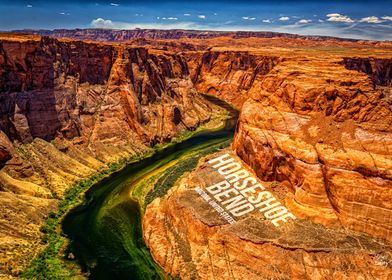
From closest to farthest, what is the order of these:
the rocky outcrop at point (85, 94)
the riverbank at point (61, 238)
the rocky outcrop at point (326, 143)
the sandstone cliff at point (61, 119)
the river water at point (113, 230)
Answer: the rocky outcrop at point (326, 143) → the riverbank at point (61, 238) → the river water at point (113, 230) → the sandstone cliff at point (61, 119) → the rocky outcrop at point (85, 94)

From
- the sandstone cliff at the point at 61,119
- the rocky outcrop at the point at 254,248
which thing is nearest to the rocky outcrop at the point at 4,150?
the sandstone cliff at the point at 61,119

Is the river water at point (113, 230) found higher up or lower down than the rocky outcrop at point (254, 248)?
lower down

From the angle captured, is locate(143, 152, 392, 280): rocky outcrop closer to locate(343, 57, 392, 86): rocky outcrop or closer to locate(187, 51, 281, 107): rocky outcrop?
locate(343, 57, 392, 86): rocky outcrop

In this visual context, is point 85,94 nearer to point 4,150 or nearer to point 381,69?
point 4,150

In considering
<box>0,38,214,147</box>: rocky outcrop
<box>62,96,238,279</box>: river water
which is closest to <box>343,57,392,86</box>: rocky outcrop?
<box>0,38,214,147</box>: rocky outcrop

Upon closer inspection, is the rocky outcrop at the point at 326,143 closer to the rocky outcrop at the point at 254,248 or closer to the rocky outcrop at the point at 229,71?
the rocky outcrop at the point at 254,248

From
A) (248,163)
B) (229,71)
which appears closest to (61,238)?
(248,163)
